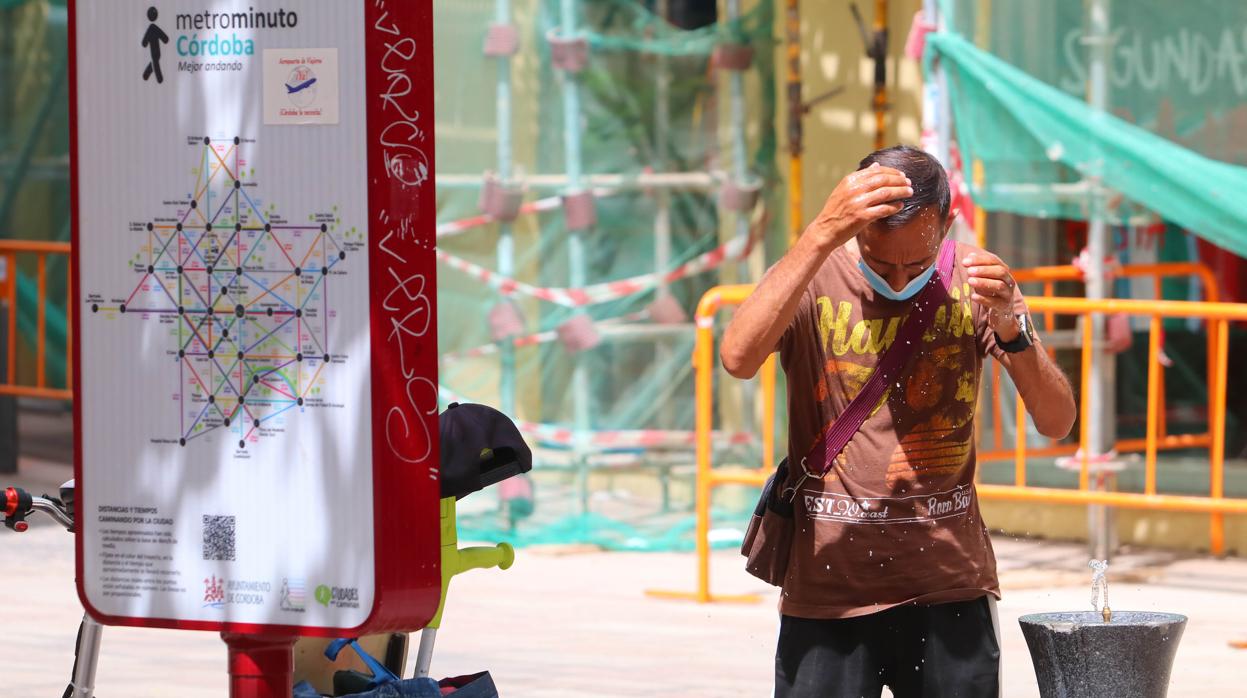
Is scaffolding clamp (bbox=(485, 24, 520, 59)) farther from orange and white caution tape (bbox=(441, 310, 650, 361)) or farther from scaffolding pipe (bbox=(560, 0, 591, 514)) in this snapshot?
orange and white caution tape (bbox=(441, 310, 650, 361))

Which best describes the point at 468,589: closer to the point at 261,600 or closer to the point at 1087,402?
the point at 1087,402

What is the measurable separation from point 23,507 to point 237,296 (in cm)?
109

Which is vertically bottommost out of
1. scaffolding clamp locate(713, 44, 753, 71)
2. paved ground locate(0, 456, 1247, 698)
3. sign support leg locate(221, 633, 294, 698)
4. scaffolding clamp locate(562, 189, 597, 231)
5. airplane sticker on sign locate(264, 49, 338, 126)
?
paved ground locate(0, 456, 1247, 698)

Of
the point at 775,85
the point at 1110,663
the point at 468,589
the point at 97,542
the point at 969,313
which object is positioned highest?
the point at 775,85

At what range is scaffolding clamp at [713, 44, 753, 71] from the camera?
407 inches

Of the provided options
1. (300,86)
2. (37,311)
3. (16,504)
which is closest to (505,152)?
(37,311)

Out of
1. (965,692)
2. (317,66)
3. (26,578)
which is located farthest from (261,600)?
(26,578)

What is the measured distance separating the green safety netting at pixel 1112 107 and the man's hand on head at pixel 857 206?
5.13m

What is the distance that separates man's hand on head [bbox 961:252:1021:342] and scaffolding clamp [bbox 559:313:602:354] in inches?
255

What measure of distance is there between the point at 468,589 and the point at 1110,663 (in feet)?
17.9

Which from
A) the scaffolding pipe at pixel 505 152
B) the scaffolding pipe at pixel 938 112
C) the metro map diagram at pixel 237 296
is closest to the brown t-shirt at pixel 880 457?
the metro map diagram at pixel 237 296

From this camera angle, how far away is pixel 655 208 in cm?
1041

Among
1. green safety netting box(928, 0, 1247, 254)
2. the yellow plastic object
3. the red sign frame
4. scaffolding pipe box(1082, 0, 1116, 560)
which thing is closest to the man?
the yellow plastic object

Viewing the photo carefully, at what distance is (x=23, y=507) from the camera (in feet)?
13.7
